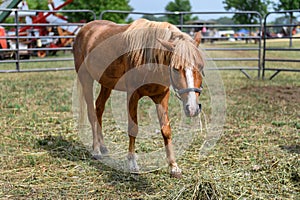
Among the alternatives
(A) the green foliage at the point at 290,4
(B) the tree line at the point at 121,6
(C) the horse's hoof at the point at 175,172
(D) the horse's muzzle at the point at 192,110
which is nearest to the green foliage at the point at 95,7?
(B) the tree line at the point at 121,6

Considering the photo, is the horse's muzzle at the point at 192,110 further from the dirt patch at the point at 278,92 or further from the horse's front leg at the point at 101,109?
the dirt patch at the point at 278,92

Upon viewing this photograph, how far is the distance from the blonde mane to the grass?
3.10 feet

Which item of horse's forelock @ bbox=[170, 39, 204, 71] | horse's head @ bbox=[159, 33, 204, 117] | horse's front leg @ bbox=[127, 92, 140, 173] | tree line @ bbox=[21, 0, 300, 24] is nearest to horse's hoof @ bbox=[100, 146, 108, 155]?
horse's front leg @ bbox=[127, 92, 140, 173]

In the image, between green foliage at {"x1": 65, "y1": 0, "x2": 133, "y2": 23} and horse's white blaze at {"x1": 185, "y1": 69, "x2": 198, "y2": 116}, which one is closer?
horse's white blaze at {"x1": 185, "y1": 69, "x2": 198, "y2": 116}

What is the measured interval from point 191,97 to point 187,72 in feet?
0.64

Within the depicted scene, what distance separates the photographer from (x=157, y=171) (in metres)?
3.66

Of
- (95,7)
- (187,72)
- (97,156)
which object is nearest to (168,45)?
(187,72)

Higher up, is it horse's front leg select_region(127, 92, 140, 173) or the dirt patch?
horse's front leg select_region(127, 92, 140, 173)

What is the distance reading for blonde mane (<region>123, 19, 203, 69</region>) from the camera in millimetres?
2891

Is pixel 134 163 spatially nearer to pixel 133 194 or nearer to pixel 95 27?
pixel 133 194

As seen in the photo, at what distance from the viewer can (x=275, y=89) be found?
8.04 m

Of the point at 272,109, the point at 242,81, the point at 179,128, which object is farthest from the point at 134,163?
the point at 242,81

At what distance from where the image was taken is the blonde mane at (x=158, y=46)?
114 inches

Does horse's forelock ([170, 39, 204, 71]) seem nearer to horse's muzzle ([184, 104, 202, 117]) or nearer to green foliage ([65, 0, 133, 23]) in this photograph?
horse's muzzle ([184, 104, 202, 117])
